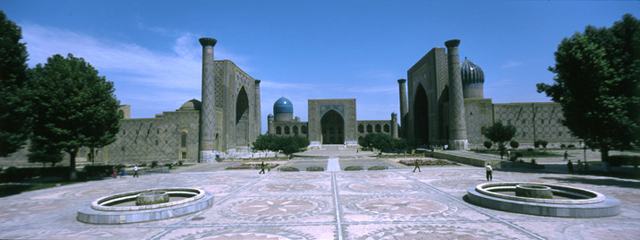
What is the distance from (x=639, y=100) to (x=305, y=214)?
14048 mm

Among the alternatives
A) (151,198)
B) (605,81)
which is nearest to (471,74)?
(605,81)

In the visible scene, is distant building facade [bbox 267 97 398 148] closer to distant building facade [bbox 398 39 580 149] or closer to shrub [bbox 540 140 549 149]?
distant building facade [bbox 398 39 580 149]

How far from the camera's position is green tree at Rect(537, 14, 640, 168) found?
12734 millimetres

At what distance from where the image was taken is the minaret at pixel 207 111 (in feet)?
89.2

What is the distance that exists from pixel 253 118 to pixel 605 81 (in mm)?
33469

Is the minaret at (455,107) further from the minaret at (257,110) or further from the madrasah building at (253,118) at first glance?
the minaret at (257,110)

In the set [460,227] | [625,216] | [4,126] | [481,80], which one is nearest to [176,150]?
[4,126]

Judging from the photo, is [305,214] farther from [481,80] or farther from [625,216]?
[481,80]

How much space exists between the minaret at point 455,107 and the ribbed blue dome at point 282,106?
37386 mm

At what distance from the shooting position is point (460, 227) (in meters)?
6.22

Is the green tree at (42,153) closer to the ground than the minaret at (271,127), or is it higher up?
closer to the ground

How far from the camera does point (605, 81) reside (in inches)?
513

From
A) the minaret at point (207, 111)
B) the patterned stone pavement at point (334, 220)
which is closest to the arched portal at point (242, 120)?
the minaret at point (207, 111)

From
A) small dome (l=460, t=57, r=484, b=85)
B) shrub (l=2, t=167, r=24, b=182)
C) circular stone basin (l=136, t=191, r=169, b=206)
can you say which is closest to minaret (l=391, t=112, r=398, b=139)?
small dome (l=460, t=57, r=484, b=85)
